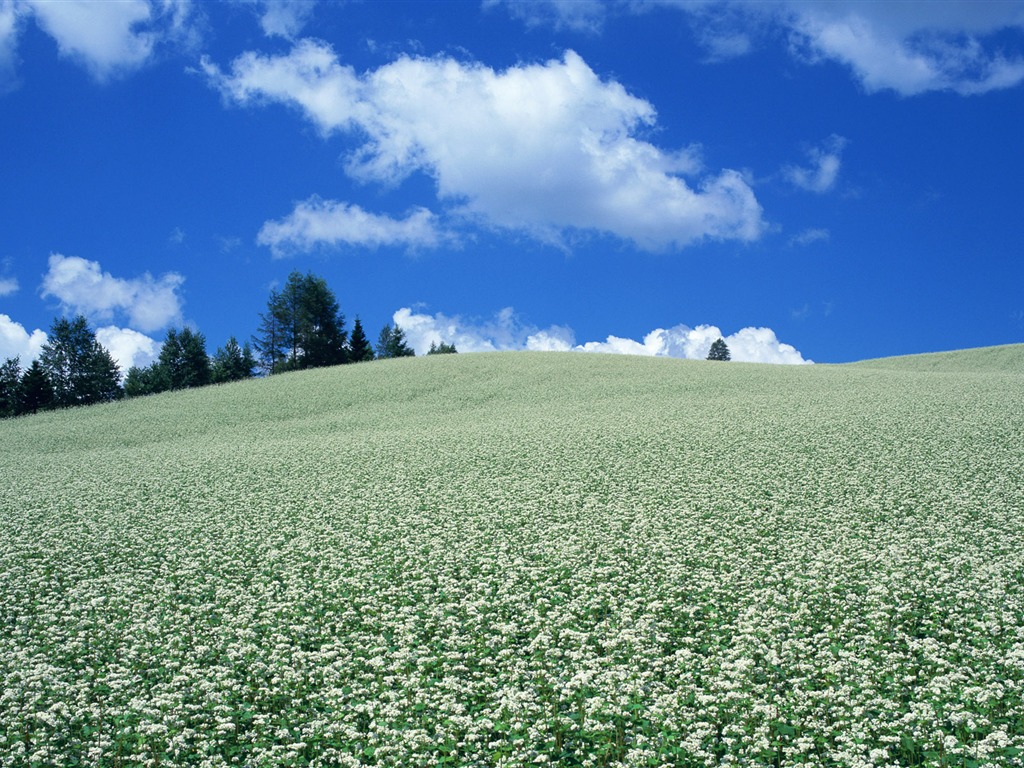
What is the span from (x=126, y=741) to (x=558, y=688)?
515cm

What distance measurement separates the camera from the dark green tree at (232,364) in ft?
260

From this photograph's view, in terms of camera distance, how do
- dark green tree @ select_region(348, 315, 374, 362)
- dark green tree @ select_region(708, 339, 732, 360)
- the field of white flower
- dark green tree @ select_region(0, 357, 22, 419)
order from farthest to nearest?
1. dark green tree @ select_region(708, 339, 732, 360)
2. dark green tree @ select_region(348, 315, 374, 362)
3. dark green tree @ select_region(0, 357, 22, 419)
4. the field of white flower

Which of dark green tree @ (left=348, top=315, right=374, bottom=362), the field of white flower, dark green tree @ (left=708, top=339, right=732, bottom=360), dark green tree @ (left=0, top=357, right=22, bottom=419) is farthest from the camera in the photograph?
dark green tree @ (left=708, top=339, right=732, bottom=360)

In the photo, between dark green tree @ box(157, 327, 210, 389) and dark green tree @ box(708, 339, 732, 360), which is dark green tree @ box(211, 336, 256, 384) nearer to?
dark green tree @ box(157, 327, 210, 389)

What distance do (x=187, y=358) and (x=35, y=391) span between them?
15.2 metres

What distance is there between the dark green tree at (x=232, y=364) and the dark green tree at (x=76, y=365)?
10.4m

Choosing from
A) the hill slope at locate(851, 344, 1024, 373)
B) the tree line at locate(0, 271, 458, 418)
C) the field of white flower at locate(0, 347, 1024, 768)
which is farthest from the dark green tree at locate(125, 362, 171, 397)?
the hill slope at locate(851, 344, 1024, 373)

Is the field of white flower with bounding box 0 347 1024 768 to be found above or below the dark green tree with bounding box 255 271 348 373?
below

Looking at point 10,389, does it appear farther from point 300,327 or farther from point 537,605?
point 537,605

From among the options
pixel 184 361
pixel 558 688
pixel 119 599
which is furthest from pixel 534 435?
pixel 184 361

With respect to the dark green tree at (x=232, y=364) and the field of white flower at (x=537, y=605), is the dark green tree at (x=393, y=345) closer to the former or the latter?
the dark green tree at (x=232, y=364)

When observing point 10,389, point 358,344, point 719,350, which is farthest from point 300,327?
point 719,350

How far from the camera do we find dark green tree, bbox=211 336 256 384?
79.1 m

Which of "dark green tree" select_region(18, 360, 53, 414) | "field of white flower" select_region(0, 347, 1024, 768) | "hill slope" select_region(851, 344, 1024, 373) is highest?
"dark green tree" select_region(18, 360, 53, 414)
